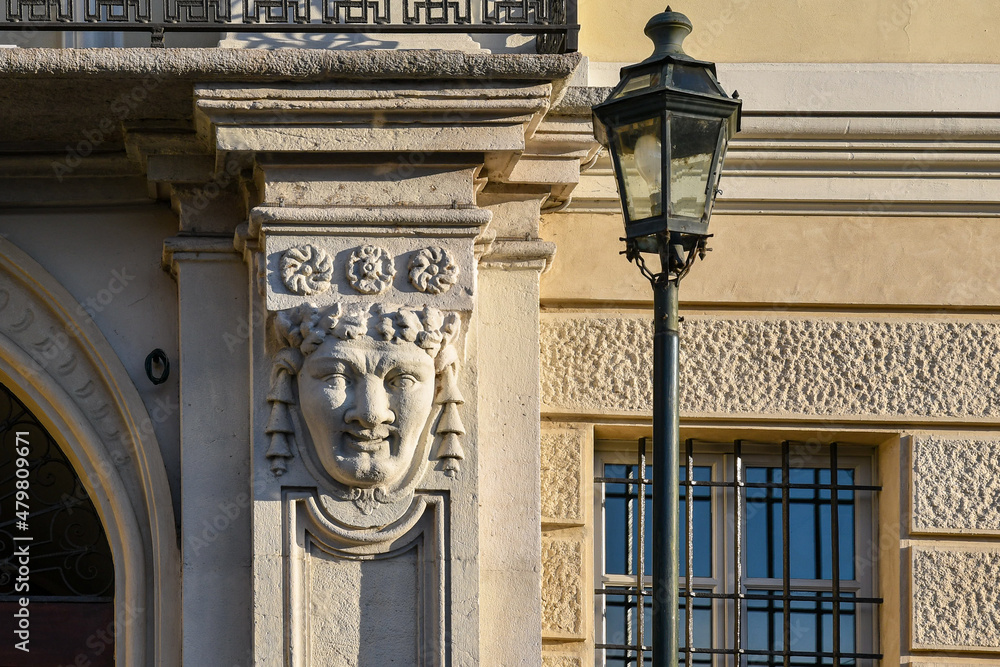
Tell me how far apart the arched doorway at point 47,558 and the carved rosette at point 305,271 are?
1508 mm

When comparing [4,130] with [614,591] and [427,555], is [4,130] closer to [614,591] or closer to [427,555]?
[427,555]

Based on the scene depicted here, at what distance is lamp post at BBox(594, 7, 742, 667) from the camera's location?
489cm

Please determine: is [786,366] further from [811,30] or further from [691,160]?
[691,160]

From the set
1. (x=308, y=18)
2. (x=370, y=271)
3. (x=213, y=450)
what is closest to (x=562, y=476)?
(x=370, y=271)

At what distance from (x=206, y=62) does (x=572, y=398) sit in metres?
1.99

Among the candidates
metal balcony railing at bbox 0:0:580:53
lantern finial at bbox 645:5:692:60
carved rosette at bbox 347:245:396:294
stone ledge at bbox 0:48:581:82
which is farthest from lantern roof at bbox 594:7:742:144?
carved rosette at bbox 347:245:396:294

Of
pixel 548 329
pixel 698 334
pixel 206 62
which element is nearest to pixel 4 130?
pixel 206 62

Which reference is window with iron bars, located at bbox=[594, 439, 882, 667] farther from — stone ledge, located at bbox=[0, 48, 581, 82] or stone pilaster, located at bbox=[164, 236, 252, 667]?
stone ledge, located at bbox=[0, 48, 581, 82]

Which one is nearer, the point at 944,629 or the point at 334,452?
the point at 334,452

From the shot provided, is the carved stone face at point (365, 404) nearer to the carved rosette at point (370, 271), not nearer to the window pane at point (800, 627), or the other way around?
the carved rosette at point (370, 271)

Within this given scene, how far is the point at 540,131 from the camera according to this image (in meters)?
6.11

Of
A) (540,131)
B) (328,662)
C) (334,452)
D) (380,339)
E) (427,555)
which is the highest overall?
(540,131)

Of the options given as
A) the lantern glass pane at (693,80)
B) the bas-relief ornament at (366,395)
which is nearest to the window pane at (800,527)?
the bas-relief ornament at (366,395)

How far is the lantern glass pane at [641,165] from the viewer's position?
4938mm
